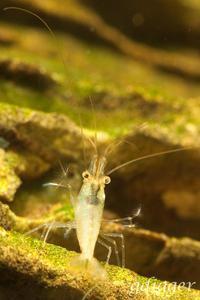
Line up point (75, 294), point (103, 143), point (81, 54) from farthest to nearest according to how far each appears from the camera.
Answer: point (81, 54), point (103, 143), point (75, 294)

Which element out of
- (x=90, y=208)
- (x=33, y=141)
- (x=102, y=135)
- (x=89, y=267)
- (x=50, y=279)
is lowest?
(x=50, y=279)

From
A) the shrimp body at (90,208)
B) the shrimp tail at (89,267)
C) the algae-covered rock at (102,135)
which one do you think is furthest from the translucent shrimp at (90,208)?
the algae-covered rock at (102,135)

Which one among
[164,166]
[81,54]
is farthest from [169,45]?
[164,166]

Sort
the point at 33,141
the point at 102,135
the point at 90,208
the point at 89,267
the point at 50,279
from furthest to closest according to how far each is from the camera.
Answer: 1. the point at 102,135
2. the point at 33,141
3. the point at 90,208
4. the point at 89,267
5. the point at 50,279

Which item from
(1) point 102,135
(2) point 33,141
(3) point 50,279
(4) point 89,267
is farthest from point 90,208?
(1) point 102,135

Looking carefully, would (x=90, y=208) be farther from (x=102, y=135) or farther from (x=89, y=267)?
(x=102, y=135)

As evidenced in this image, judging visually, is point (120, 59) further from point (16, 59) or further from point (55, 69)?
point (16, 59)
